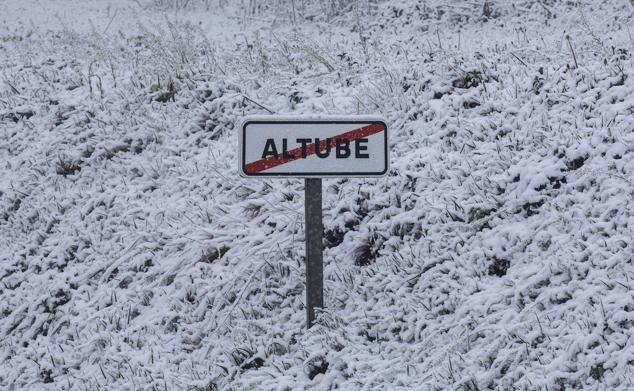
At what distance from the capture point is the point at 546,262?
154 inches

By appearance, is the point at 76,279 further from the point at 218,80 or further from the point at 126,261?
the point at 218,80

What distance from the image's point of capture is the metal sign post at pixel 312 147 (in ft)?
12.8

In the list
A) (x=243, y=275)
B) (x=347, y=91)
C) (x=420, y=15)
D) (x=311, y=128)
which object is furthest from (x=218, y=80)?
(x=420, y=15)

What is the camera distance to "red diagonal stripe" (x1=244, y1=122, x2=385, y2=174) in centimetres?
391

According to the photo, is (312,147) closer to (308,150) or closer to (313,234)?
(308,150)

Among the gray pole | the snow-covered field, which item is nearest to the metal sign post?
the gray pole

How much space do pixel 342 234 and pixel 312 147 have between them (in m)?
1.32

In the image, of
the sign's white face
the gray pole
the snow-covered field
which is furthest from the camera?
the gray pole

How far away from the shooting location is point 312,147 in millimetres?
3922

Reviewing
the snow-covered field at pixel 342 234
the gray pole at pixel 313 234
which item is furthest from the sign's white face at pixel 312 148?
the snow-covered field at pixel 342 234

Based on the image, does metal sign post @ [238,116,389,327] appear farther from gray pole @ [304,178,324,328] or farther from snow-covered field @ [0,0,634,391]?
snow-covered field @ [0,0,634,391]

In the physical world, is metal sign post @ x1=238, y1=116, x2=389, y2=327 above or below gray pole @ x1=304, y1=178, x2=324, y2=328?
above

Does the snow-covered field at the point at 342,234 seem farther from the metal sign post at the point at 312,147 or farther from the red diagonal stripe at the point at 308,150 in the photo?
the red diagonal stripe at the point at 308,150

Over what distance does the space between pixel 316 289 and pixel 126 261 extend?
2.28 meters
